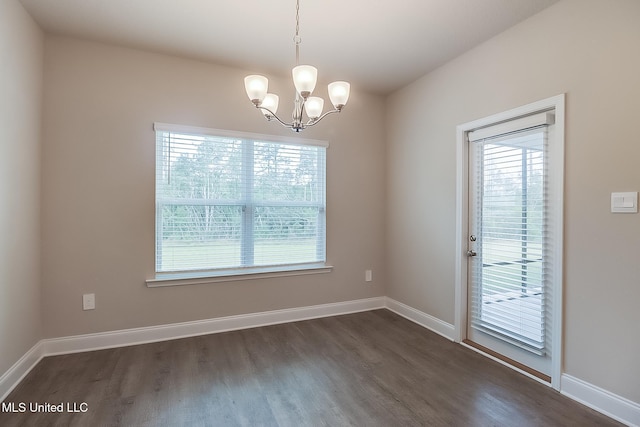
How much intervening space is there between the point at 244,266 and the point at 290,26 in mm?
2283

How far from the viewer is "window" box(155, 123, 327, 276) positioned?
3047 mm

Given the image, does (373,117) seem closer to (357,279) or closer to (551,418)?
(357,279)

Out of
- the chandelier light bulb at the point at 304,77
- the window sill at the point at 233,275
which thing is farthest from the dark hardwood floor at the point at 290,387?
the chandelier light bulb at the point at 304,77

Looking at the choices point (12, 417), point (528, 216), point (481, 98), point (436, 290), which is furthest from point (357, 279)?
point (12, 417)

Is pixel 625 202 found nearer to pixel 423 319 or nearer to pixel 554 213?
pixel 554 213

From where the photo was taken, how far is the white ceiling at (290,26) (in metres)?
2.28

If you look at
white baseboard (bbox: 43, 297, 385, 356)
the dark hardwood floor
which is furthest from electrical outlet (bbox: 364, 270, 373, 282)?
the dark hardwood floor

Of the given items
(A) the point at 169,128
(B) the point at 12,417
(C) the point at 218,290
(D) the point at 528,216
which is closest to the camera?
(B) the point at 12,417

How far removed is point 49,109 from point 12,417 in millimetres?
2267

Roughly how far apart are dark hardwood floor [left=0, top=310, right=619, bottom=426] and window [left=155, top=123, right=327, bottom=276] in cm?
84

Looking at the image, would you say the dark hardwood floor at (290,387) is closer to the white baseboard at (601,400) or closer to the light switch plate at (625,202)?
the white baseboard at (601,400)

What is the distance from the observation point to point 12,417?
1881mm

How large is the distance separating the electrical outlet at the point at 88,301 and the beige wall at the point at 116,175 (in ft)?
0.12

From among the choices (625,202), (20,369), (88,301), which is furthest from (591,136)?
(20,369)
